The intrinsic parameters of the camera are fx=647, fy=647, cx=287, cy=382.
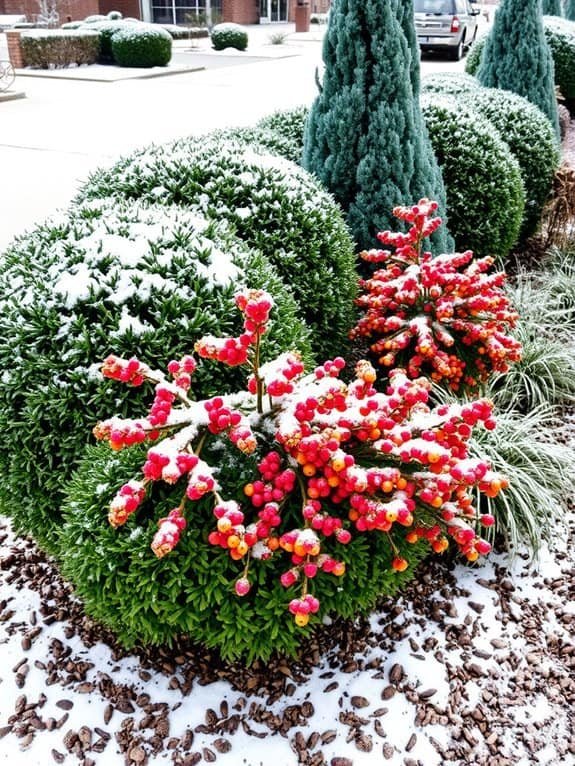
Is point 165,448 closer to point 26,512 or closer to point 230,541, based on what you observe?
point 230,541

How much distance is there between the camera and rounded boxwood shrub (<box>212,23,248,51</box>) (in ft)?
88.0

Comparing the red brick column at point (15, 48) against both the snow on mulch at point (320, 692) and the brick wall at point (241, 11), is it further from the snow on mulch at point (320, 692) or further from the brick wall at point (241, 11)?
the brick wall at point (241, 11)

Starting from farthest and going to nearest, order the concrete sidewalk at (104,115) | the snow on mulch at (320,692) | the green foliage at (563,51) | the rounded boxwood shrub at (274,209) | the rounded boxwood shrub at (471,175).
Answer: the green foliage at (563,51)
the concrete sidewalk at (104,115)
the rounded boxwood shrub at (471,175)
the rounded boxwood shrub at (274,209)
the snow on mulch at (320,692)

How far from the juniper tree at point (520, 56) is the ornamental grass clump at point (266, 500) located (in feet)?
22.1

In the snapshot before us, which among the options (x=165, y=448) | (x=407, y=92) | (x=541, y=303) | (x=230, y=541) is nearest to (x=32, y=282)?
(x=165, y=448)

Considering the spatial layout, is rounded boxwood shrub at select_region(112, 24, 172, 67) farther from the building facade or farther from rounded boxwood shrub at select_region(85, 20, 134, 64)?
the building facade

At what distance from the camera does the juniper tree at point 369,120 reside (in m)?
3.91

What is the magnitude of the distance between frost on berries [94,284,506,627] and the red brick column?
2131 cm

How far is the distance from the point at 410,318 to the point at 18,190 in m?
6.28

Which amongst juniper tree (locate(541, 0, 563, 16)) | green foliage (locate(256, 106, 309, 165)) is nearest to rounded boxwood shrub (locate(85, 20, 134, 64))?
juniper tree (locate(541, 0, 563, 16))

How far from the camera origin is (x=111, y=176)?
3420 millimetres

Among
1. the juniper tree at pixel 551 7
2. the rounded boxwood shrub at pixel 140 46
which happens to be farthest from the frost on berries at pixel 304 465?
the rounded boxwood shrub at pixel 140 46

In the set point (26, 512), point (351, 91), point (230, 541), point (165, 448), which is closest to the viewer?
point (230, 541)

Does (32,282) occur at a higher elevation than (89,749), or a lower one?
higher
